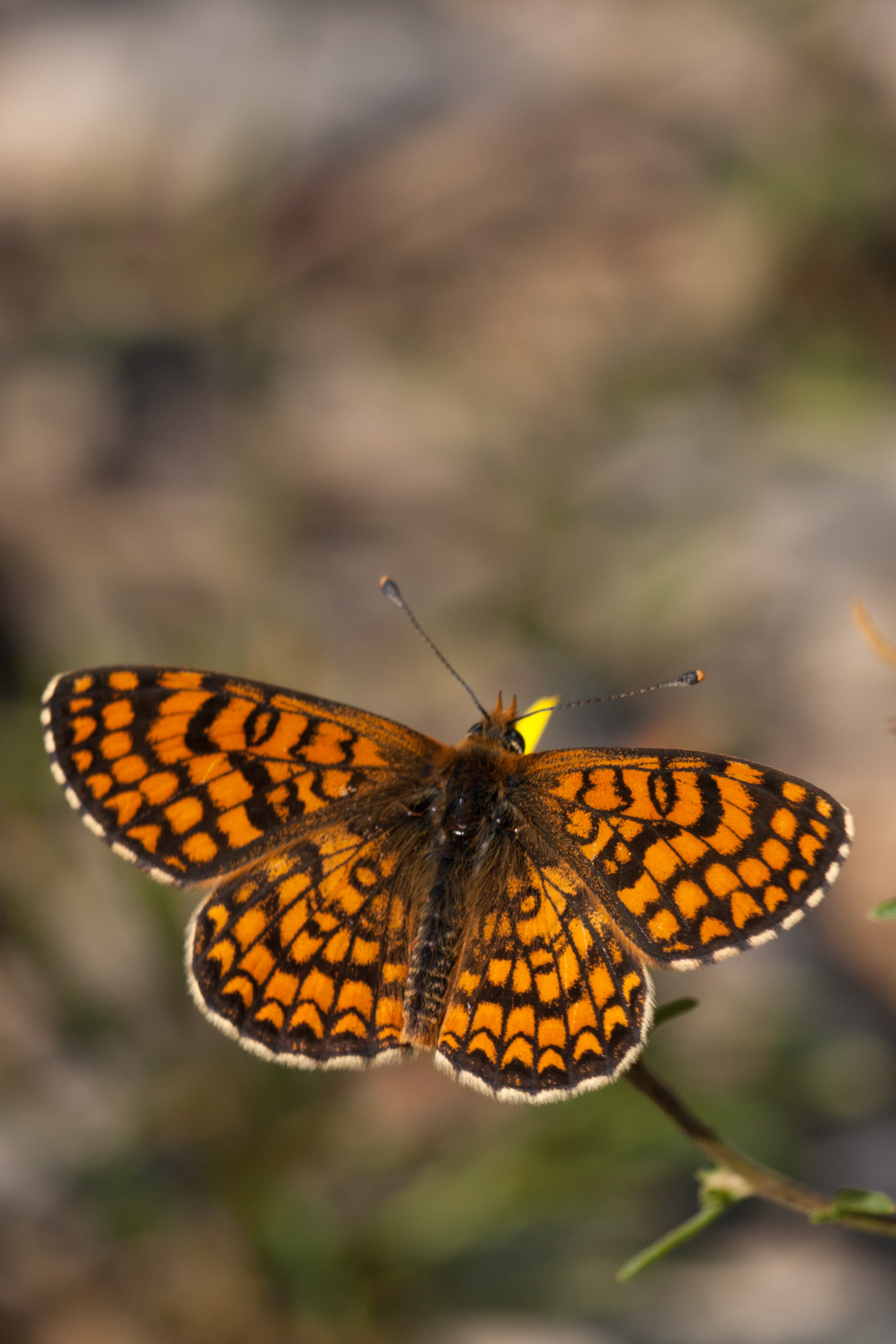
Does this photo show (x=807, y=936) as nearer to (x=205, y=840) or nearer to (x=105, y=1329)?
(x=105, y=1329)

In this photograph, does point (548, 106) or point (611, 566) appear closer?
point (611, 566)

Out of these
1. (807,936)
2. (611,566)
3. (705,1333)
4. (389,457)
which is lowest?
(705,1333)

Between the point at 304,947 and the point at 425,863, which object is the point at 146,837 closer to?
the point at 304,947

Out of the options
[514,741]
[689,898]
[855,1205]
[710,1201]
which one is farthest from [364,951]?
[855,1205]

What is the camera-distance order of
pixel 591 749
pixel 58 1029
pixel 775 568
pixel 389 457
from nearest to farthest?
pixel 591 749 < pixel 58 1029 < pixel 775 568 < pixel 389 457

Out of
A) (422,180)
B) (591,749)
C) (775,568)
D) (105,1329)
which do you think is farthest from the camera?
(422,180)

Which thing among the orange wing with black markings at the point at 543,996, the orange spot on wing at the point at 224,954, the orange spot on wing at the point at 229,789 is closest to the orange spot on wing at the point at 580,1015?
the orange wing with black markings at the point at 543,996

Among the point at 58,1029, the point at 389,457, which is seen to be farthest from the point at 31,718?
the point at 389,457
